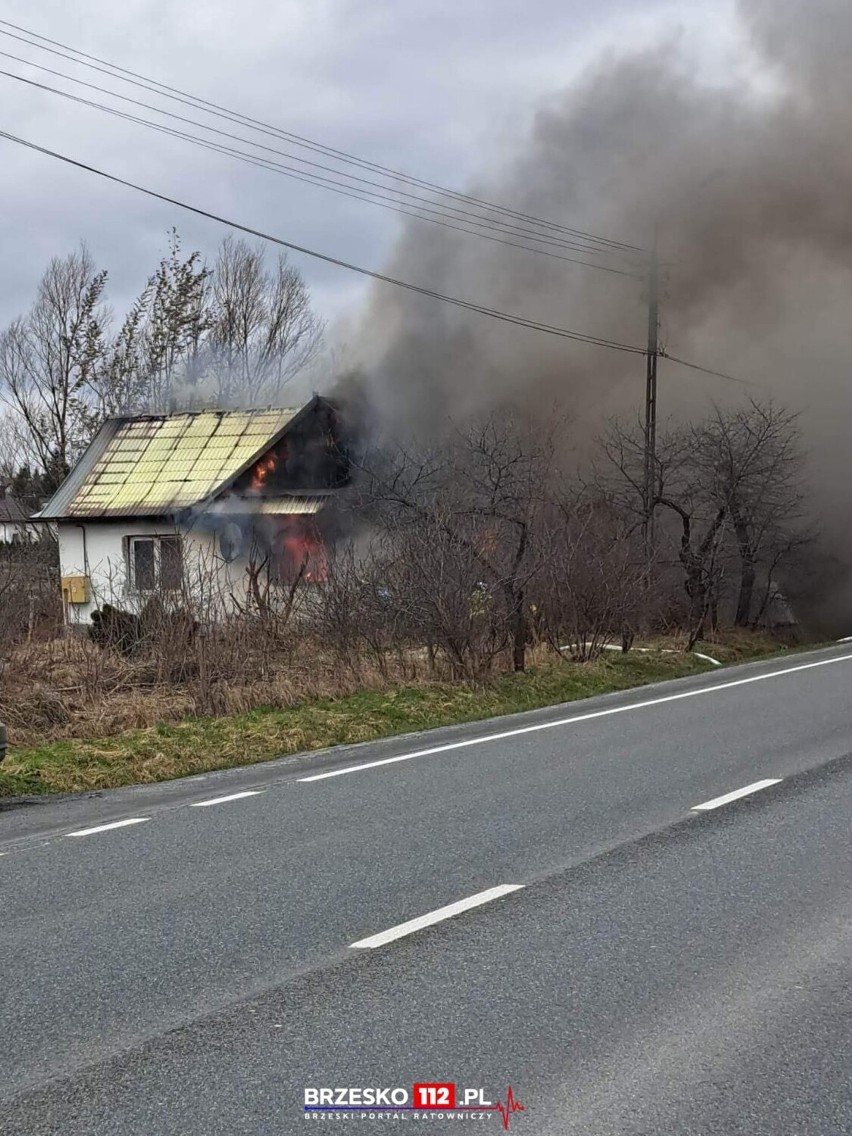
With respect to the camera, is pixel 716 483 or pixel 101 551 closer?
pixel 716 483

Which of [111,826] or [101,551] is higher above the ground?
[101,551]

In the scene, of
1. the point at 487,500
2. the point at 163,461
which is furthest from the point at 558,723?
the point at 163,461

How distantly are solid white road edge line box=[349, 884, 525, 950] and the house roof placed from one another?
1878 centimetres

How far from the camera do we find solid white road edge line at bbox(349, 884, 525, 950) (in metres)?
4.82

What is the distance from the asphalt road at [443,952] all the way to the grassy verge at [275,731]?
80cm

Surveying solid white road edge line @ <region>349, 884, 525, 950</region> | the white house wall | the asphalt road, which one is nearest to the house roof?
the white house wall

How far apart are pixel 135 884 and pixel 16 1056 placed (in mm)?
2044

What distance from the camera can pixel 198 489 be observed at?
2506cm

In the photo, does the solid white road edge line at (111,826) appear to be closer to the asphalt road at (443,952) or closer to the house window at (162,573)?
the asphalt road at (443,952)

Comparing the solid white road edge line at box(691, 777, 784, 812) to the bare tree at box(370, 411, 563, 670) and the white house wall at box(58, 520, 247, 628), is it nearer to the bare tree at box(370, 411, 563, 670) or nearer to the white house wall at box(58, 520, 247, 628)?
the bare tree at box(370, 411, 563, 670)

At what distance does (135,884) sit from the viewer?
5.82 metres

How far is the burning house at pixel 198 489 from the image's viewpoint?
22234mm

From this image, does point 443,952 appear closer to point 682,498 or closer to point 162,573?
point 162,573

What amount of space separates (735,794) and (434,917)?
316cm
